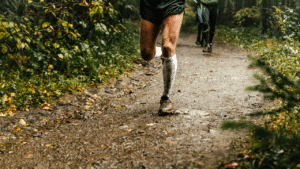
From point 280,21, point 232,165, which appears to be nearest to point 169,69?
point 232,165

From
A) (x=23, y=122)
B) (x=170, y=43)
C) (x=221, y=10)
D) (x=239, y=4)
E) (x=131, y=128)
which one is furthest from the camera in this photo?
(x=221, y=10)

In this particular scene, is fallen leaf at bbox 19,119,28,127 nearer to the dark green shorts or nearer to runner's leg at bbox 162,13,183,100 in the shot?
runner's leg at bbox 162,13,183,100

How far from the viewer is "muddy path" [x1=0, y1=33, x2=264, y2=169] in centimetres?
204

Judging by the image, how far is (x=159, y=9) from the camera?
306 centimetres

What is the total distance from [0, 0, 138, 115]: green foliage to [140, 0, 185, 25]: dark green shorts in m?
1.50

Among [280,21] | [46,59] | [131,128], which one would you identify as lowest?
[131,128]

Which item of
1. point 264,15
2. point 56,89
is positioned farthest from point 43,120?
point 264,15

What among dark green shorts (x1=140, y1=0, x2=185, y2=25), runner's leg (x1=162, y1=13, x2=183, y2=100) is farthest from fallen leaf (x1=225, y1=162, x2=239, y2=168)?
dark green shorts (x1=140, y1=0, x2=185, y2=25)

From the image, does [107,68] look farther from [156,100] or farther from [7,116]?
[7,116]

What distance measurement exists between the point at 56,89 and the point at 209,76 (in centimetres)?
329

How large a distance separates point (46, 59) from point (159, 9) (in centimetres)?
290

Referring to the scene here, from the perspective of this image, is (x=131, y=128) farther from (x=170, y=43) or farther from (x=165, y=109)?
(x=170, y=43)

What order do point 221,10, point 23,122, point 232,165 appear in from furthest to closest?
1. point 221,10
2. point 23,122
3. point 232,165

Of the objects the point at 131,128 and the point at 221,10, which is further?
the point at 221,10
